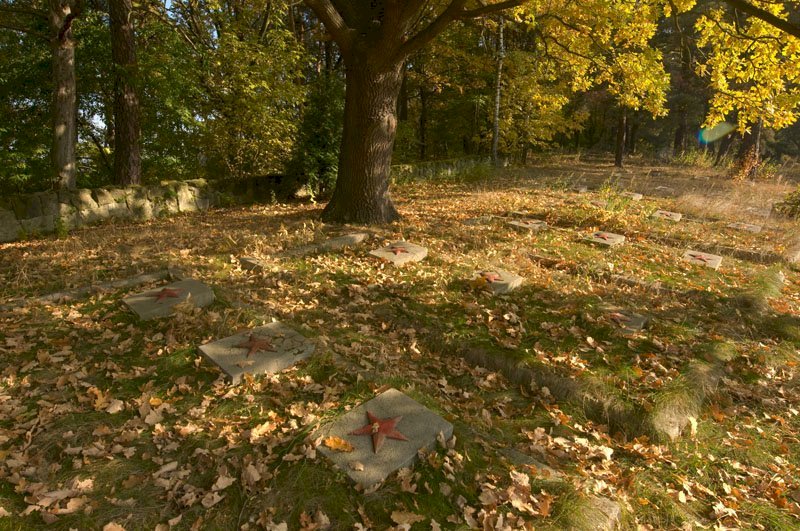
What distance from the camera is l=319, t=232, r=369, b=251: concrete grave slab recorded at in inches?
278

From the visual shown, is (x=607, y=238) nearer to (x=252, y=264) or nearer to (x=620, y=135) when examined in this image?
(x=252, y=264)

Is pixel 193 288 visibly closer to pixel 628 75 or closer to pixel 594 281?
pixel 594 281

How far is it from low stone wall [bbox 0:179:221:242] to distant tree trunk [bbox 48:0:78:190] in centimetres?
65

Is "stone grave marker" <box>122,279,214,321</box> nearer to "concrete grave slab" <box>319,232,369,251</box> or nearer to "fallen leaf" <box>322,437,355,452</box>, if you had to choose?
"concrete grave slab" <box>319,232,369,251</box>

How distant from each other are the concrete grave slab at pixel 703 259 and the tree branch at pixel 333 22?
6.88 meters

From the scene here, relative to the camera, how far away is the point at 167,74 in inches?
376

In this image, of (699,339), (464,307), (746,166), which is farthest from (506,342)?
(746,166)

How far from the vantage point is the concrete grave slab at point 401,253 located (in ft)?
21.6

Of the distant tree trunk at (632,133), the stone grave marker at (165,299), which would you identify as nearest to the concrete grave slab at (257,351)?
the stone grave marker at (165,299)

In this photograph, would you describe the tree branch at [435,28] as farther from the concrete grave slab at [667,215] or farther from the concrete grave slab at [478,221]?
the concrete grave slab at [667,215]

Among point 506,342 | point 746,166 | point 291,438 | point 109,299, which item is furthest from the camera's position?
point 746,166

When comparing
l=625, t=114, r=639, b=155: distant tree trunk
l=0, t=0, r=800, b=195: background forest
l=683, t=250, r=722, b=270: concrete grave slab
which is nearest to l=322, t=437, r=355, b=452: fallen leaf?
l=683, t=250, r=722, b=270: concrete grave slab

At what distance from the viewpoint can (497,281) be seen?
5.84 metres

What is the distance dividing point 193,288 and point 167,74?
6.88 meters
